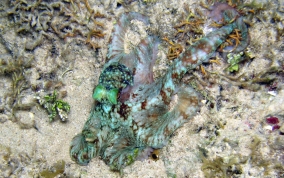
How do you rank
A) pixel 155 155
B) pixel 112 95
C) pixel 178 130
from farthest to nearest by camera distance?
1. pixel 155 155
2. pixel 178 130
3. pixel 112 95

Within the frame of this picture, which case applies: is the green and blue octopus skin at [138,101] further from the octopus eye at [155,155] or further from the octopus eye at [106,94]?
the octopus eye at [155,155]

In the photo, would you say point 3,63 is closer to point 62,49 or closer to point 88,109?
point 62,49

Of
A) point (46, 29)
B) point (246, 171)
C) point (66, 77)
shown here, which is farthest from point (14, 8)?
point (246, 171)

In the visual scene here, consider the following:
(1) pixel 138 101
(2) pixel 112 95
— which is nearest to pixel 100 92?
(2) pixel 112 95

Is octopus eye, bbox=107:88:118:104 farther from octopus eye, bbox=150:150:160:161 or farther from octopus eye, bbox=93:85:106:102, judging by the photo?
octopus eye, bbox=150:150:160:161

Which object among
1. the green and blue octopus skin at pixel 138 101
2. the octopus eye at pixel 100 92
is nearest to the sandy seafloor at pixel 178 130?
the green and blue octopus skin at pixel 138 101

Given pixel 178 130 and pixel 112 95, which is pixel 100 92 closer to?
pixel 112 95
